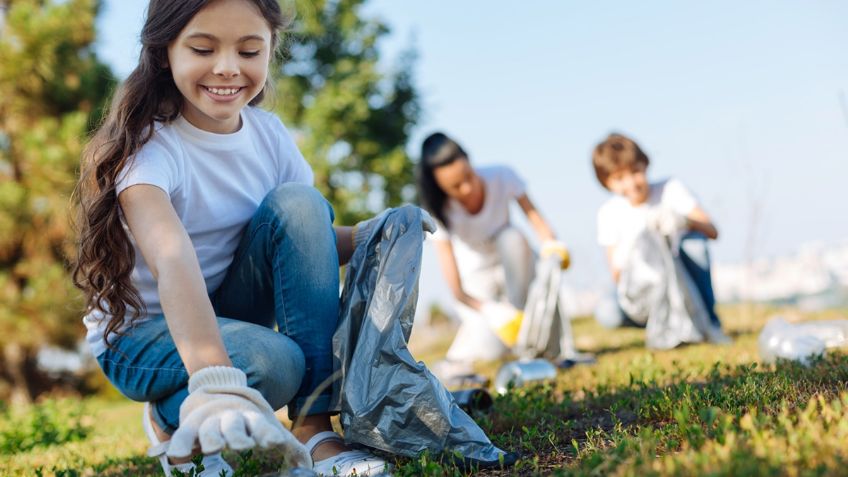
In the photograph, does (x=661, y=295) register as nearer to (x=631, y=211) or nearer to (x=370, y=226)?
(x=631, y=211)

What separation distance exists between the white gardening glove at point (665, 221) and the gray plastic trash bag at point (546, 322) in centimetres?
89

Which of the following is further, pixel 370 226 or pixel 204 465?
pixel 370 226

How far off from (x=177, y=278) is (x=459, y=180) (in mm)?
3740

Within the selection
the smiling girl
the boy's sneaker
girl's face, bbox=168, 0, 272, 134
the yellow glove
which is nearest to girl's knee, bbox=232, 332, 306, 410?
the smiling girl

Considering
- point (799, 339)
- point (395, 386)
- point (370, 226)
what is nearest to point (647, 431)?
point (395, 386)

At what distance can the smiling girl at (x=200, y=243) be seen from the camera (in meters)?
2.12

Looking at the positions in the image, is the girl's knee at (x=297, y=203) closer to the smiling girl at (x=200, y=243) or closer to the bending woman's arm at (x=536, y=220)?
the smiling girl at (x=200, y=243)

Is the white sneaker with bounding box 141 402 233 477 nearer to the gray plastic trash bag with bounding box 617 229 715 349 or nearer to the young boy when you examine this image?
the gray plastic trash bag with bounding box 617 229 715 349

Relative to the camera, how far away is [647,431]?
1.83 m

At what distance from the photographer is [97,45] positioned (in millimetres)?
13422

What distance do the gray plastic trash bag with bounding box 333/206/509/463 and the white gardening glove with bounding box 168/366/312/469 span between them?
337mm

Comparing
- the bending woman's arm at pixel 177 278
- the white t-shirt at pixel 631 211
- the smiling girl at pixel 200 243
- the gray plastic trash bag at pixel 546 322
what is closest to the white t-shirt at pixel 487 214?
the white t-shirt at pixel 631 211

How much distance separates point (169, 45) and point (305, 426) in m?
1.20

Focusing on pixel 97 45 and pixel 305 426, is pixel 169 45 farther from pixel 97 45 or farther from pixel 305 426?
pixel 97 45
